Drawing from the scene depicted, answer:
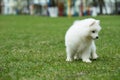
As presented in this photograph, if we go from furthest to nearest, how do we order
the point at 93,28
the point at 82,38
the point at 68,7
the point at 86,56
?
1. the point at 68,7
2. the point at 86,56
3. the point at 82,38
4. the point at 93,28

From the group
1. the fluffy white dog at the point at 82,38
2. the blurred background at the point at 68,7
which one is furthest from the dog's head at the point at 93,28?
the blurred background at the point at 68,7

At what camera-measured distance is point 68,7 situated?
6097 centimetres

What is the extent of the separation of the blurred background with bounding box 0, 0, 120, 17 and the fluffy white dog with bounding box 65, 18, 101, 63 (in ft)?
163

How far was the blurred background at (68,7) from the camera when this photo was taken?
67688 mm

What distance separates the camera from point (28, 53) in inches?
484

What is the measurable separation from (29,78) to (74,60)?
2715 millimetres

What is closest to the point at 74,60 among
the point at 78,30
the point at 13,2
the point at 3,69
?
the point at 78,30

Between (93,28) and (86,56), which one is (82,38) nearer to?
(93,28)

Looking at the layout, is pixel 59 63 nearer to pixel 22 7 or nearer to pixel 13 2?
pixel 22 7

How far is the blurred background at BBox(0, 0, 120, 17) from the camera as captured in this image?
67.7 metres

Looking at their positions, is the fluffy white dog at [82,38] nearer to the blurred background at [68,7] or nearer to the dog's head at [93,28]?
the dog's head at [93,28]

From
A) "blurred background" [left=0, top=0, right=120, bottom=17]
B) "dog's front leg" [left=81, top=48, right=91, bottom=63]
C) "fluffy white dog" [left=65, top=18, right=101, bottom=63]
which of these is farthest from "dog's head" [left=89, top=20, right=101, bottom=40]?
"blurred background" [left=0, top=0, right=120, bottom=17]

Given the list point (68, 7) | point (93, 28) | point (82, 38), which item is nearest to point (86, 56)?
point (82, 38)

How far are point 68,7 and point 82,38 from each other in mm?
51842
